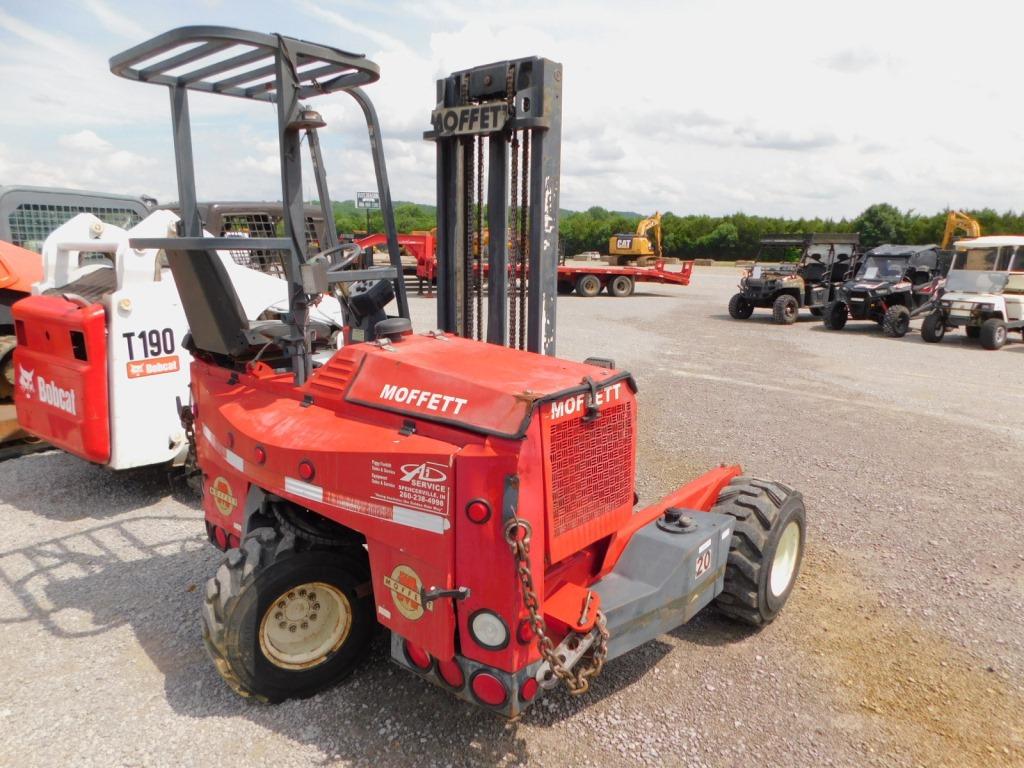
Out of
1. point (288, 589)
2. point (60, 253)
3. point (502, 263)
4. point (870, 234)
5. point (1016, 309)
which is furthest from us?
point (870, 234)

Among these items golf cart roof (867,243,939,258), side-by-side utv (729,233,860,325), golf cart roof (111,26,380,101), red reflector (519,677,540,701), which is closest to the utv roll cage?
golf cart roof (111,26,380,101)

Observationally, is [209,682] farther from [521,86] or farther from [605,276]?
[605,276]

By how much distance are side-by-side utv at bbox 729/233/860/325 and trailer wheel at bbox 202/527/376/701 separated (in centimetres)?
1627

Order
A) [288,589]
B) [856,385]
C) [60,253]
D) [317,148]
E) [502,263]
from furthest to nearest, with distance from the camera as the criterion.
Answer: [856,385] → [60,253] → [502,263] → [317,148] → [288,589]

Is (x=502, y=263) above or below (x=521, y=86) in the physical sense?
below

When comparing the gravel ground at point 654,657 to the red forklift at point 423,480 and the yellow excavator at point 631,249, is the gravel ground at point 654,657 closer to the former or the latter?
the red forklift at point 423,480

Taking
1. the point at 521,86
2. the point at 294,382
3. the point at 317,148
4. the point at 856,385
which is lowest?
the point at 856,385

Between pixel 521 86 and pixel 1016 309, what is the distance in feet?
48.0

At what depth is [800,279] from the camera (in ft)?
61.2

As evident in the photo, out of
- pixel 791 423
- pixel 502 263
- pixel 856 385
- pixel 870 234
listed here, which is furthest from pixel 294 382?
pixel 870 234

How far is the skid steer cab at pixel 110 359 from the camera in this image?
196 inches

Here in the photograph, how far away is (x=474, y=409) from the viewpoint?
2674 mm

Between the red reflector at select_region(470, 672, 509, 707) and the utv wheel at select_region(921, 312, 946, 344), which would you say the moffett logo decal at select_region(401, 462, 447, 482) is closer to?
the red reflector at select_region(470, 672, 509, 707)

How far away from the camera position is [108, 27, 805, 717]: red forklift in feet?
8.56
